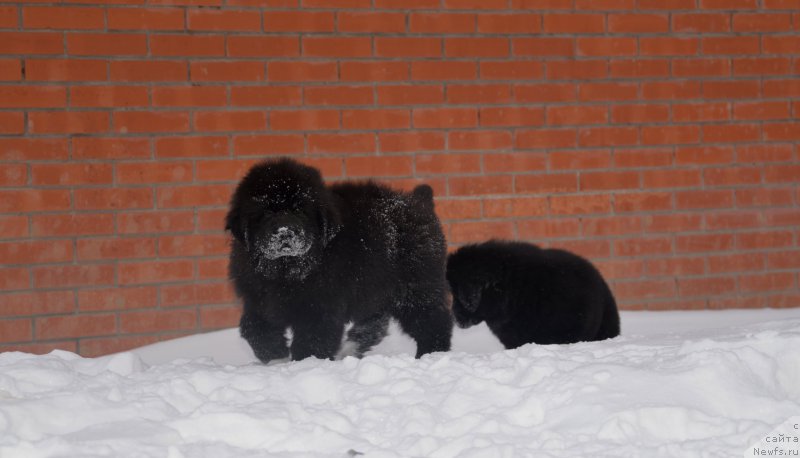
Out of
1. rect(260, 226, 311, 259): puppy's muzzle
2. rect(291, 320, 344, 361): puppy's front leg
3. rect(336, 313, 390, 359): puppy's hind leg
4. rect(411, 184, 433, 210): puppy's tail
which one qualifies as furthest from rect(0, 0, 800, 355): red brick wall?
rect(260, 226, 311, 259): puppy's muzzle

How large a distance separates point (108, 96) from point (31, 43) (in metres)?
0.60

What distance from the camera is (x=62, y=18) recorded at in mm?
5266

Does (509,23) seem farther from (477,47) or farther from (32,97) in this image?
(32,97)

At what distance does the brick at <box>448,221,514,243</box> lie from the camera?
19.4 feet

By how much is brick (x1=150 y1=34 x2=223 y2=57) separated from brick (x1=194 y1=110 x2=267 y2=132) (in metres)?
0.42

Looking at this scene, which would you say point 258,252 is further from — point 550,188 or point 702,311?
point 702,311

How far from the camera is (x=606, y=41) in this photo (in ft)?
19.9

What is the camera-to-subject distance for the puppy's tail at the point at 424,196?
16.0ft

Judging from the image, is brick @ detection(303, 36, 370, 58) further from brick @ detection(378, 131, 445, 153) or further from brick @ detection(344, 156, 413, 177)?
brick @ detection(344, 156, 413, 177)

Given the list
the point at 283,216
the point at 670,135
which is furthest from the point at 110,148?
the point at 670,135

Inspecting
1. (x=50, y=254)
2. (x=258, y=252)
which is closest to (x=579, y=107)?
(x=258, y=252)

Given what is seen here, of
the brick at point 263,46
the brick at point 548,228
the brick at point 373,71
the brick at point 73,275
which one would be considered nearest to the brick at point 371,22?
the brick at point 373,71

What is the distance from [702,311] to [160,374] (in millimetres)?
4342

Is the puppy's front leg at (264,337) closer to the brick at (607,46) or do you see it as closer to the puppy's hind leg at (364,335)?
the puppy's hind leg at (364,335)
